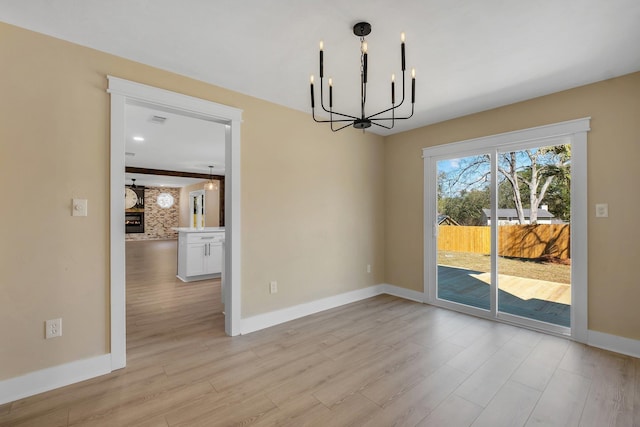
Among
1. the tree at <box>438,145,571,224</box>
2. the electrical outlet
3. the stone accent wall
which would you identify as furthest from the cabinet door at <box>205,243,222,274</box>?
the stone accent wall

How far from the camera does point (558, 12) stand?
1811 millimetres

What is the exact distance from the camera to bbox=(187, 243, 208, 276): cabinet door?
5285 mm

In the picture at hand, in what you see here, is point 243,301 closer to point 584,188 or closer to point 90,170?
point 90,170

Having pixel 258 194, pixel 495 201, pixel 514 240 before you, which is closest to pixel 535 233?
pixel 514 240

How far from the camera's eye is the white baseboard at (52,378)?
6.28 feet

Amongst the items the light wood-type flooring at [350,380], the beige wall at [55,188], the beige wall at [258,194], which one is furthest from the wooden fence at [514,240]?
the beige wall at [55,188]

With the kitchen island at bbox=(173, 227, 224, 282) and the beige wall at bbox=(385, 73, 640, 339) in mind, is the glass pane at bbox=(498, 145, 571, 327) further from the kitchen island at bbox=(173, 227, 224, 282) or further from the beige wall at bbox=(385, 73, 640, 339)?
the kitchen island at bbox=(173, 227, 224, 282)

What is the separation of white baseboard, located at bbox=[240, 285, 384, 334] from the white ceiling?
8.13 feet

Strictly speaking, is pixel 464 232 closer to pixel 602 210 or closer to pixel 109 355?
pixel 602 210

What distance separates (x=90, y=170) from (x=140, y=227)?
493 inches

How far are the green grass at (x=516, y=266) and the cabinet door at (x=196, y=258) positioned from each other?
13.7 feet

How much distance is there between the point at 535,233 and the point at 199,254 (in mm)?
5243

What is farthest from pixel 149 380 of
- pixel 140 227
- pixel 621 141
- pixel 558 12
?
pixel 140 227

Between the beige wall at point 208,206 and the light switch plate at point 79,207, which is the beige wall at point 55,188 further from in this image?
the beige wall at point 208,206
